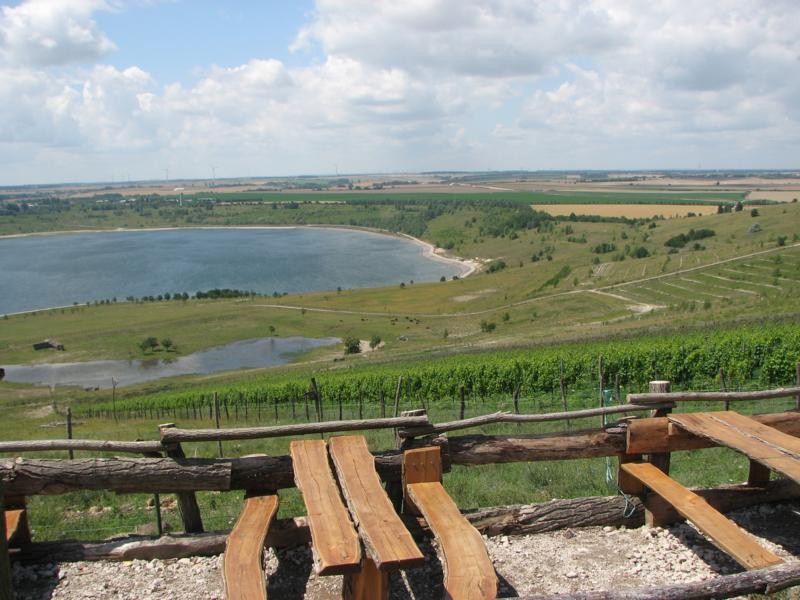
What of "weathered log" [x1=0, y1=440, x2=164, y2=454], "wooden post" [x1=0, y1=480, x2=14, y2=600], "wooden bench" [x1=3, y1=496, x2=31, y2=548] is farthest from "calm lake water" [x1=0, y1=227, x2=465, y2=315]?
"wooden post" [x1=0, y1=480, x2=14, y2=600]

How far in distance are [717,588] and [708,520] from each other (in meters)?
1.57

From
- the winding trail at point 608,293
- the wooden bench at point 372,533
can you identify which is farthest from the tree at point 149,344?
the wooden bench at point 372,533

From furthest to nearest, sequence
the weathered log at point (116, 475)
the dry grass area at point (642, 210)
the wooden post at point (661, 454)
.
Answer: the dry grass area at point (642, 210), the wooden post at point (661, 454), the weathered log at point (116, 475)

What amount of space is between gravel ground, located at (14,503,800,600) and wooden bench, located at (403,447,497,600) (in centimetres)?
87

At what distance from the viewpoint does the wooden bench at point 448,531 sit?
4578 millimetres

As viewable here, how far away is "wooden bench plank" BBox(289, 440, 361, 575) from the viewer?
4.62 m

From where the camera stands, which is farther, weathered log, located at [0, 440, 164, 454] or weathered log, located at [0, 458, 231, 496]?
weathered log, located at [0, 440, 164, 454]

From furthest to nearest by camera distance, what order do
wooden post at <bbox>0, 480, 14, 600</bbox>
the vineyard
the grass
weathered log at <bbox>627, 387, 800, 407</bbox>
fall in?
the vineyard, the grass, weathered log at <bbox>627, 387, 800, 407</bbox>, wooden post at <bbox>0, 480, 14, 600</bbox>

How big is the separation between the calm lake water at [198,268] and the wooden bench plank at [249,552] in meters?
110

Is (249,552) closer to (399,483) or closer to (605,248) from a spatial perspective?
(399,483)

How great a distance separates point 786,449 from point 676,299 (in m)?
57.6

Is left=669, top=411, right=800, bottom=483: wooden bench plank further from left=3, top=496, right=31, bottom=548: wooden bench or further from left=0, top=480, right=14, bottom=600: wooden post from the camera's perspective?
left=3, top=496, right=31, bottom=548: wooden bench

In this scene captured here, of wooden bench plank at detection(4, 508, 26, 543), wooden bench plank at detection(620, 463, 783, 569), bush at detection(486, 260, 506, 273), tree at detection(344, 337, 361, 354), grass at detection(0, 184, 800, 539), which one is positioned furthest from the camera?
bush at detection(486, 260, 506, 273)

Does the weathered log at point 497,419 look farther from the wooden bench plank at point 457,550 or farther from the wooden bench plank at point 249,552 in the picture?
the wooden bench plank at point 249,552
